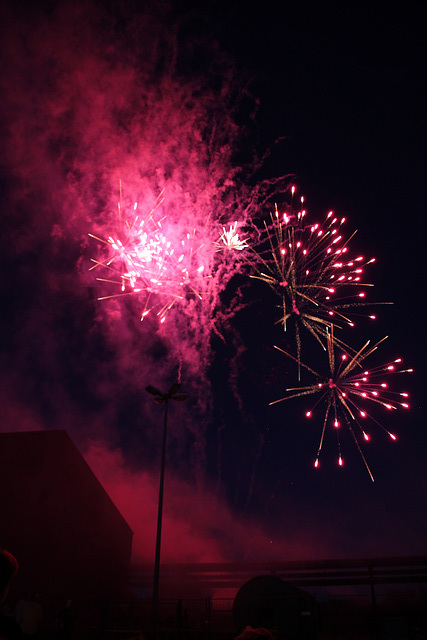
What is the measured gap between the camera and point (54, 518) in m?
20.1

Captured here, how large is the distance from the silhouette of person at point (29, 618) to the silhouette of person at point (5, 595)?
334 inches

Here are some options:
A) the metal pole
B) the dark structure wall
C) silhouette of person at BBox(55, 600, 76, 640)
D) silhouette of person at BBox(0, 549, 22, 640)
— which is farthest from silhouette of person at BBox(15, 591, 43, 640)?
the dark structure wall

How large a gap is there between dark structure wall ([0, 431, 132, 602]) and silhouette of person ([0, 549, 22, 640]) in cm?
1800

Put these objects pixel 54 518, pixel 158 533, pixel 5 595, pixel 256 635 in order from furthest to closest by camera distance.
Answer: pixel 54 518
pixel 158 533
pixel 256 635
pixel 5 595

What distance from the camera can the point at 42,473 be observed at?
789 inches

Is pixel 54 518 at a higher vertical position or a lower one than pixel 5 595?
higher

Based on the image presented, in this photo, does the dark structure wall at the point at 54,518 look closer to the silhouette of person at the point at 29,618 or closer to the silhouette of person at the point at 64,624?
the silhouette of person at the point at 64,624

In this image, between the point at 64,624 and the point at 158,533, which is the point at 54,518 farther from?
the point at 64,624

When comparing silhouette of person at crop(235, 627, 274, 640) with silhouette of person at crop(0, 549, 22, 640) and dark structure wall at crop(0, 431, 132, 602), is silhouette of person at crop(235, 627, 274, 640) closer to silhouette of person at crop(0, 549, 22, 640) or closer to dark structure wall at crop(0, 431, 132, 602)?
silhouette of person at crop(0, 549, 22, 640)

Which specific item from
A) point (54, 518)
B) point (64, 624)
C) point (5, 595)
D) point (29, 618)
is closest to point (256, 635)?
point (5, 595)

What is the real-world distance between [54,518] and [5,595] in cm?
2009

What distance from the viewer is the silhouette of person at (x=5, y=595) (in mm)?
2744

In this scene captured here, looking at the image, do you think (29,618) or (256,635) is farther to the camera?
(29,618)

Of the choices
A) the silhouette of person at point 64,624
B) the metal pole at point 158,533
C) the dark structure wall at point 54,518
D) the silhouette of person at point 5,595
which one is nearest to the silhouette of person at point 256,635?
the silhouette of person at point 5,595
